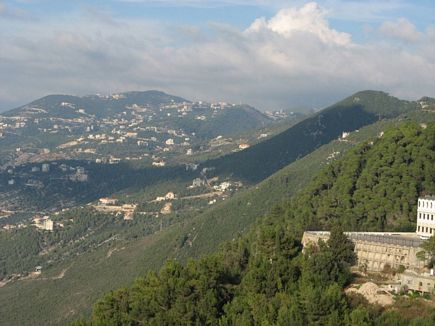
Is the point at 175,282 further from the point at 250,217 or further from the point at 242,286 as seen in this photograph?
the point at 250,217

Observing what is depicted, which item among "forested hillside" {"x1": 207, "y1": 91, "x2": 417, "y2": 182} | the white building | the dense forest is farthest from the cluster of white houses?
"forested hillside" {"x1": 207, "y1": 91, "x2": 417, "y2": 182}

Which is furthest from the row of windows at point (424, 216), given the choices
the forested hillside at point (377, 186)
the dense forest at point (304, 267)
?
the dense forest at point (304, 267)

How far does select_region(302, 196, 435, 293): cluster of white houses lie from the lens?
126 ft

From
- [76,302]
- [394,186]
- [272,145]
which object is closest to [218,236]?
[76,302]

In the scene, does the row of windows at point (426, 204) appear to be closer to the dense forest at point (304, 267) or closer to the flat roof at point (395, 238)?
the flat roof at point (395, 238)

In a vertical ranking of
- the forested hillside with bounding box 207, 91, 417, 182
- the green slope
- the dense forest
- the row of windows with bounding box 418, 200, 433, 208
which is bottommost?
the green slope

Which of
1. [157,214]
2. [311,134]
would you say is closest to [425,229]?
[157,214]

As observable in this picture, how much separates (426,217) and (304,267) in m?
11.6

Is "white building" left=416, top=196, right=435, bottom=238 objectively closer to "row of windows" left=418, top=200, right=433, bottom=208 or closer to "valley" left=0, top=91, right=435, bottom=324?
"row of windows" left=418, top=200, right=433, bottom=208

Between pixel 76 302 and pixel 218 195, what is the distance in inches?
2800

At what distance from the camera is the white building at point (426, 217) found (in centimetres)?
4750

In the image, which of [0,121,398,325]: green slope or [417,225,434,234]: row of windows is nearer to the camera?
[417,225,434,234]: row of windows

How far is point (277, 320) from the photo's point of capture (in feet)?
117

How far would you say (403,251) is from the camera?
1683 inches
